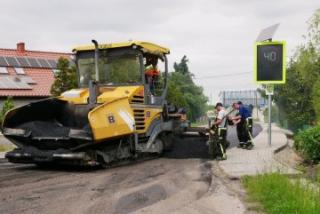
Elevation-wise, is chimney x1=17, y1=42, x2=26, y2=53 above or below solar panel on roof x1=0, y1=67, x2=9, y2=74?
above

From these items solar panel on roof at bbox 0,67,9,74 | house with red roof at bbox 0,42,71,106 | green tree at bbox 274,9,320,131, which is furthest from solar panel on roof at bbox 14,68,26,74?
green tree at bbox 274,9,320,131

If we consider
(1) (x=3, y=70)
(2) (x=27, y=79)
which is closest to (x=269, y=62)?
(2) (x=27, y=79)

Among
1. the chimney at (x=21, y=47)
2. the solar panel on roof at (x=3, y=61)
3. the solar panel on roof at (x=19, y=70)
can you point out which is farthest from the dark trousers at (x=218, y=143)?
the chimney at (x=21, y=47)

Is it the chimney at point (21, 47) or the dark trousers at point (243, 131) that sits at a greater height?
the chimney at point (21, 47)

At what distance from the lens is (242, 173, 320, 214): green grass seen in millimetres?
6742

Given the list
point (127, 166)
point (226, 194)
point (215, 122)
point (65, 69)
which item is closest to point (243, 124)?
point (215, 122)

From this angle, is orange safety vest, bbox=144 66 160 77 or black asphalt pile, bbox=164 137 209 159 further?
black asphalt pile, bbox=164 137 209 159

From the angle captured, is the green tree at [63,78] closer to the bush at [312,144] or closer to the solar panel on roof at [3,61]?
the solar panel on roof at [3,61]

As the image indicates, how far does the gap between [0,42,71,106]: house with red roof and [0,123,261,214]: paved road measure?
21.4 m

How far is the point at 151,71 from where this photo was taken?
1473cm

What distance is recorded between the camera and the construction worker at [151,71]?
1442cm

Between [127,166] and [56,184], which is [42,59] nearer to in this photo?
[127,166]

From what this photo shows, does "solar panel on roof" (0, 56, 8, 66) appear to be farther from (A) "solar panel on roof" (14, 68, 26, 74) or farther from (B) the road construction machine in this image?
(B) the road construction machine

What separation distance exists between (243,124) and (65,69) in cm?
1395
